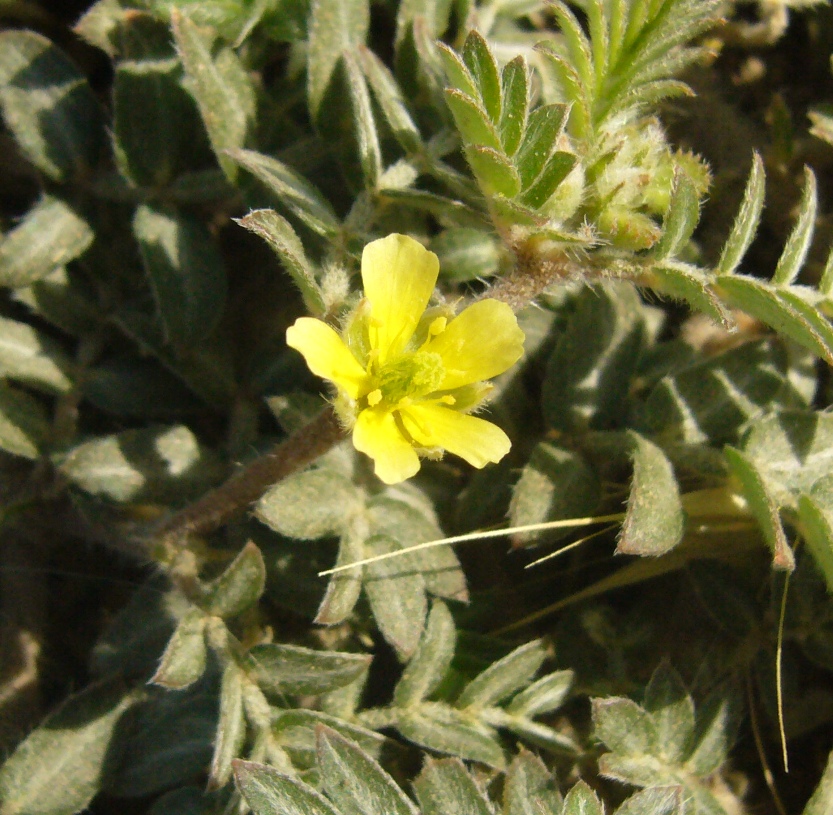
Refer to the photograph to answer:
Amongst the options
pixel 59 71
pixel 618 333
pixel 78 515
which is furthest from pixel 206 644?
pixel 59 71

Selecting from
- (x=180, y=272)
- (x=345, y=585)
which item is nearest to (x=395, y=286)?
(x=345, y=585)

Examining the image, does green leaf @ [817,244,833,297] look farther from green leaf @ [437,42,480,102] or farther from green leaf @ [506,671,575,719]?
green leaf @ [506,671,575,719]

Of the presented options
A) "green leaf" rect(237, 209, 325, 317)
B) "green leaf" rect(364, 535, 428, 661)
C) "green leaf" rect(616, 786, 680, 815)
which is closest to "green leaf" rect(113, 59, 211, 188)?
"green leaf" rect(237, 209, 325, 317)

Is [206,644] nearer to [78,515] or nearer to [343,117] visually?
[78,515]

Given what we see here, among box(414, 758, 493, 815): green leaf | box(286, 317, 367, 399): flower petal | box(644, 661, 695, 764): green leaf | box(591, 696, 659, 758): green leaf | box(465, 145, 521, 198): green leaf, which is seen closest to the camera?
box(286, 317, 367, 399): flower petal

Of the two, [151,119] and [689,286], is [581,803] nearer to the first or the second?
[689,286]

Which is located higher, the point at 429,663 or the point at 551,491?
the point at 551,491
